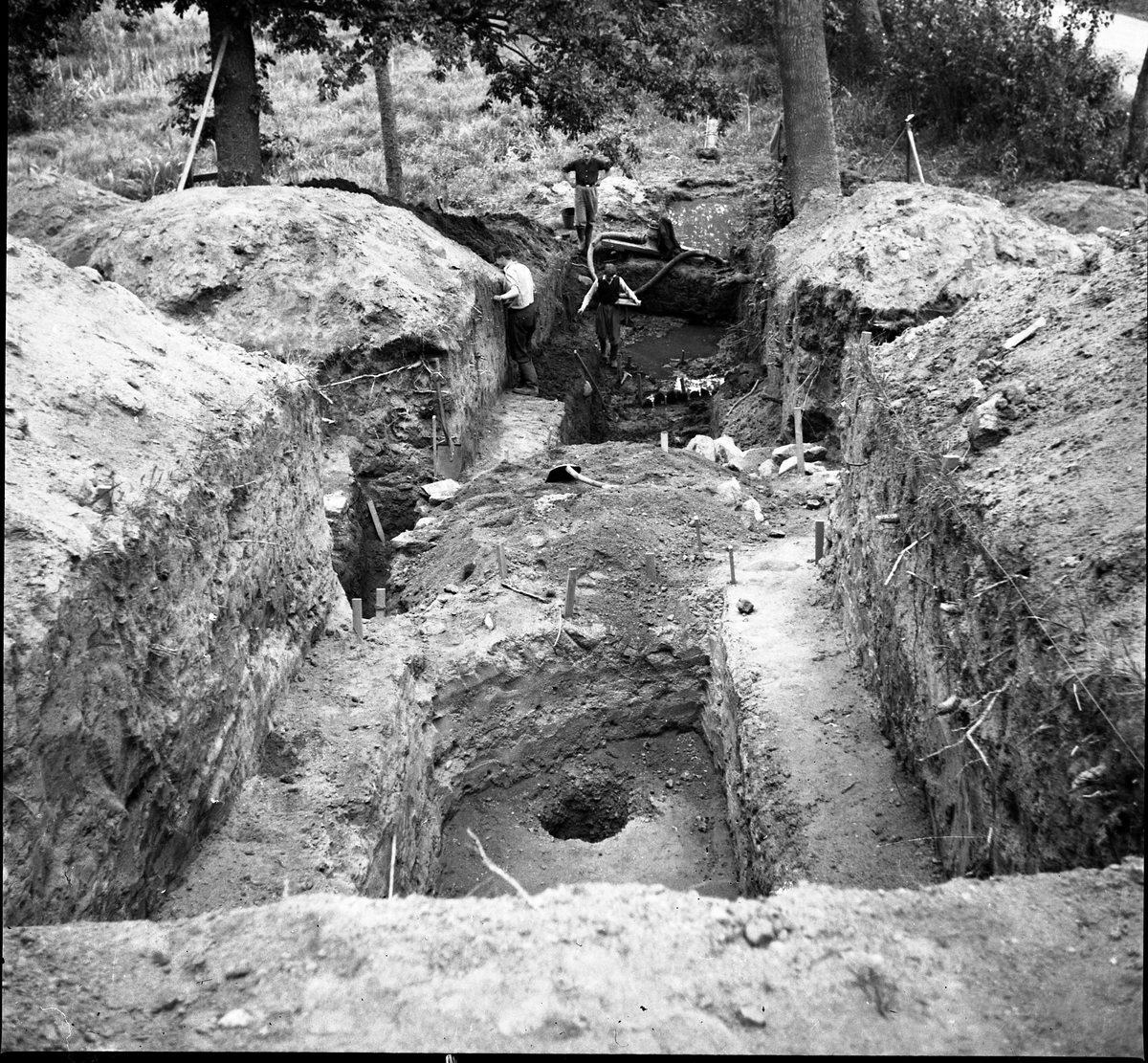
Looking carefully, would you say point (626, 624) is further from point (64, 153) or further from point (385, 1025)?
point (64, 153)

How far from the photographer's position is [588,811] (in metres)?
7.48

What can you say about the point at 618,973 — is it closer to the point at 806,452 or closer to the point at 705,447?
the point at 806,452

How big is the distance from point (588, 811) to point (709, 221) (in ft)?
46.2

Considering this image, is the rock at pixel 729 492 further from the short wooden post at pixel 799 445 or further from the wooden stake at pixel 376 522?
the wooden stake at pixel 376 522

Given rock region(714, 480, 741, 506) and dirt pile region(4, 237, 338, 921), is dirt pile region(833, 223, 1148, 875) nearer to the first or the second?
rock region(714, 480, 741, 506)

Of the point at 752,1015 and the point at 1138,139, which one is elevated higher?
the point at 1138,139

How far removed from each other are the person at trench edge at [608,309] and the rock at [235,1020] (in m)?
12.9

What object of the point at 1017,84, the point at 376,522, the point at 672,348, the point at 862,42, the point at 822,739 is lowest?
the point at 672,348

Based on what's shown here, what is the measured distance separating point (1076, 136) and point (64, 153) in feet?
63.0

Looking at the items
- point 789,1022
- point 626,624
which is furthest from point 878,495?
point 789,1022

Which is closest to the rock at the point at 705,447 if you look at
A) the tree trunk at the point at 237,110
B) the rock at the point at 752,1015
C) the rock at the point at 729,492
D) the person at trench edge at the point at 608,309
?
the rock at the point at 729,492

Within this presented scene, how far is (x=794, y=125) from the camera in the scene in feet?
49.6

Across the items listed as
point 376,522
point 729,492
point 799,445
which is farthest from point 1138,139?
point 376,522

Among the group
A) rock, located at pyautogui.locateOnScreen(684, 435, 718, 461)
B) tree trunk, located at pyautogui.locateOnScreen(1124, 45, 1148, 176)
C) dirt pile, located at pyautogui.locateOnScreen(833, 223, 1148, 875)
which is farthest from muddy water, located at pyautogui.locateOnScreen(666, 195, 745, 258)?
dirt pile, located at pyautogui.locateOnScreen(833, 223, 1148, 875)
